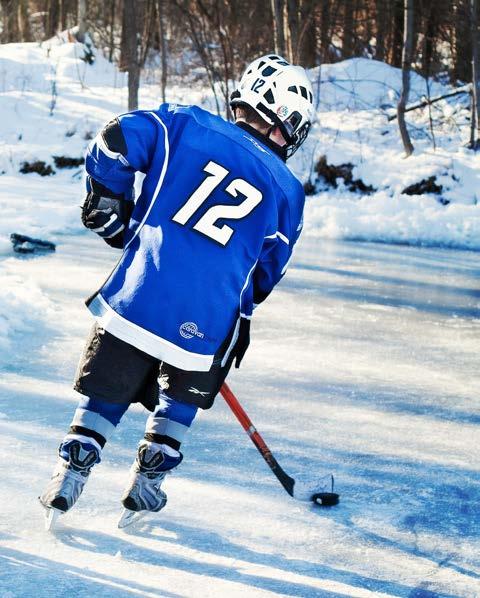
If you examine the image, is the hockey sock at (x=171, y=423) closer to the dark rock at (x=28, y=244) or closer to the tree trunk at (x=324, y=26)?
the dark rock at (x=28, y=244)

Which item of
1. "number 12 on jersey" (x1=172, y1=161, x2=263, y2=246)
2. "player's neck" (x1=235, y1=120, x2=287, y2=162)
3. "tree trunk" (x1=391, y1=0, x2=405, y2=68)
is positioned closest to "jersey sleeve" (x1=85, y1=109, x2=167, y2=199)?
"number 12 on jersey" (x1=172, y1=161, x2=263, y2=246)

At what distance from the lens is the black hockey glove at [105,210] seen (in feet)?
7.95

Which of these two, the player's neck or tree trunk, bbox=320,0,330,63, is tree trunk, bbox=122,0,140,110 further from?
the player's neck

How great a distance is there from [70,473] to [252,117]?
1.06 metres

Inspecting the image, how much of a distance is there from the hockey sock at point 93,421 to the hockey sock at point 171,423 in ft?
0.39

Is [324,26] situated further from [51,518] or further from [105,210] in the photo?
[51,518]

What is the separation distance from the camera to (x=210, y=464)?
298 centimetres

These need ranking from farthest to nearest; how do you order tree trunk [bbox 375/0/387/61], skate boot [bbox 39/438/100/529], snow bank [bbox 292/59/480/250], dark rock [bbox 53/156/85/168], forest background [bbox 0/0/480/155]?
1. tree trunk [bbox 375/0/387/61]
2. forest background [bbox 0/0/480/155]
3. dark rock [bbox 53/156/85/168]
4. snow bank [bbox 292/59/480/250]
5. skate boot [bbox 39/438/100/529]

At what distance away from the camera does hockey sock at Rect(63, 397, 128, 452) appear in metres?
2.43

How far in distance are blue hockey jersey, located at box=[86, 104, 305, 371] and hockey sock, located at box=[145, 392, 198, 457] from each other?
18 cm

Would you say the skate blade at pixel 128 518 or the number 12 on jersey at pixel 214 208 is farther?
the skate blade at pixel 128 518

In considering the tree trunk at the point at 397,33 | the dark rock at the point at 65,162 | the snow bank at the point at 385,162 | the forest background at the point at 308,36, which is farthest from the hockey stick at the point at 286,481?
the tree trunk at the point at 397,33

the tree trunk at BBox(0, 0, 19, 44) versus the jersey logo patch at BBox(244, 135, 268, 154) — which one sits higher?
the tree trunk at BBox(0, 0, 19, 44)

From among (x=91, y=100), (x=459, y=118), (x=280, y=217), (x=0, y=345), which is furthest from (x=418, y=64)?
(x=280, y=217)
